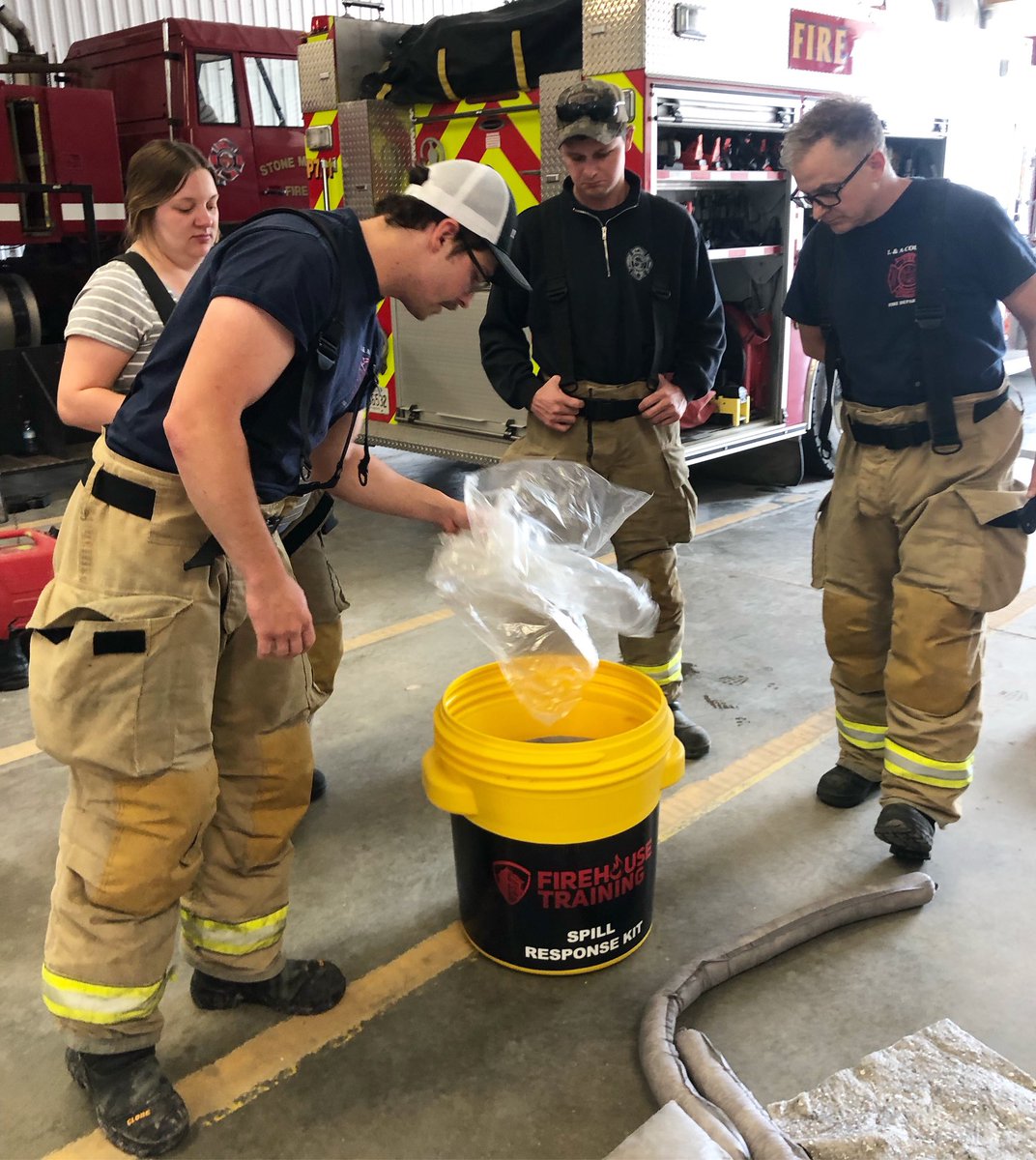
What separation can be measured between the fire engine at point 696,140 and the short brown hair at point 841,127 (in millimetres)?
2187

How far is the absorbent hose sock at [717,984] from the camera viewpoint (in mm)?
1880

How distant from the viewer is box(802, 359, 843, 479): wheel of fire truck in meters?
6.57

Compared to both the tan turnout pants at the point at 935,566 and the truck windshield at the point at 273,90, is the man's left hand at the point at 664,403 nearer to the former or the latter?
the tan turnout pants at the point at 935,566

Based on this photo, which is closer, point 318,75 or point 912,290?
point 912,290

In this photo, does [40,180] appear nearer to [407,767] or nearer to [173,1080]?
[407,767]

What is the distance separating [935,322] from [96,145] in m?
6.53

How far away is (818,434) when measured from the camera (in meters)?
6.91

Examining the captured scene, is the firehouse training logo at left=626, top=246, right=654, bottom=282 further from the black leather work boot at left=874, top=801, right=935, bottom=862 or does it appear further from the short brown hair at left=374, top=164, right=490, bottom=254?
the black leather work boot at left=874, top=801, right=935, bottom=862

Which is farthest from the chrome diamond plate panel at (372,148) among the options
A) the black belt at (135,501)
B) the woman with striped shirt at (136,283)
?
the black belt at (135,501)

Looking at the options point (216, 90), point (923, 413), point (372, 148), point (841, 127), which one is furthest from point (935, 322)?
point (216, 90)

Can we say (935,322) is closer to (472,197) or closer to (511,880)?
(472,197)

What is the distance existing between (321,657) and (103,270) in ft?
4.04

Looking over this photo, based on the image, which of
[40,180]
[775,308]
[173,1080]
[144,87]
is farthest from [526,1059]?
[144,87]

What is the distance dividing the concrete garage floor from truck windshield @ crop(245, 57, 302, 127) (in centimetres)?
606
